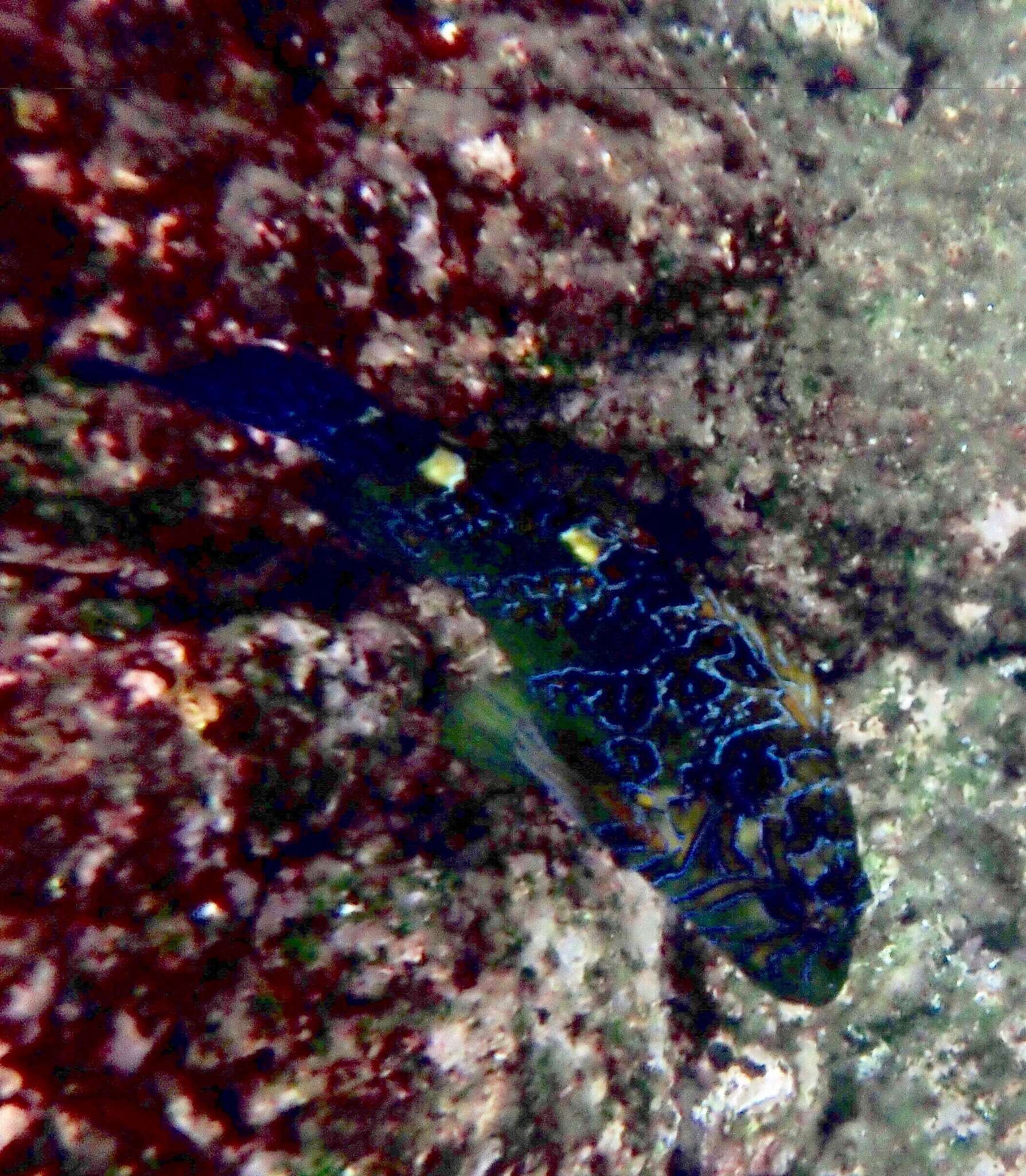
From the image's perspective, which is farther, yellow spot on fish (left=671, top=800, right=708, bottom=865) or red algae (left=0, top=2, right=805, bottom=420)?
yellow spot on fish (left=671, top=800, right=708, bottom=865)

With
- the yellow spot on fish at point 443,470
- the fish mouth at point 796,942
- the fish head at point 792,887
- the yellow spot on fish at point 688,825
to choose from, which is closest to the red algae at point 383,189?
the yellow spot on fish at point 443,470

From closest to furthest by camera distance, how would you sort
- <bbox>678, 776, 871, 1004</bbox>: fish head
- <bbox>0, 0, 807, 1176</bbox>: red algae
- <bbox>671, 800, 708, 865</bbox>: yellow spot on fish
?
1. <bbox>0, 0, 807, 1176</bbox>: red algae
2. <bbox>678, 776, 871, 1004</bbox>: fish head
3. <bbox>671, 800, 708, 865</bbox>: yellow spot on fish

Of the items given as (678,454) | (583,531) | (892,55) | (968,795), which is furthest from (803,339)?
(892,55)

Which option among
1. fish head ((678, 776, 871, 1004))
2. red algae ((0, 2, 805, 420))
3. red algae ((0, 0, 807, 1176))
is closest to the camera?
A: red algae ((0, 0, 807, 1176))

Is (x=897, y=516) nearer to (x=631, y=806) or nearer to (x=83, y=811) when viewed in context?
(x=631, y=806)

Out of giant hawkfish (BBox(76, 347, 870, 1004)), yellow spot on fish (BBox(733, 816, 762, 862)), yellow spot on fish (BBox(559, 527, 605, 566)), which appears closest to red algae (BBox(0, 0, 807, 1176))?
giant hawkfish (BBox(76, 347, 870, 1004))

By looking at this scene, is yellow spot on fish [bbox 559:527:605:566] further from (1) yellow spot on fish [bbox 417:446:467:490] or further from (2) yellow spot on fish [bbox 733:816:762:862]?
(2) yellow spot on fish [bbox 733:816:762:862]

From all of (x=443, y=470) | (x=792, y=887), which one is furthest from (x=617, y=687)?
(x=443, y=470)

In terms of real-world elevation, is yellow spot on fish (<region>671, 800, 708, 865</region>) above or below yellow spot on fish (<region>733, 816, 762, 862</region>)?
below
